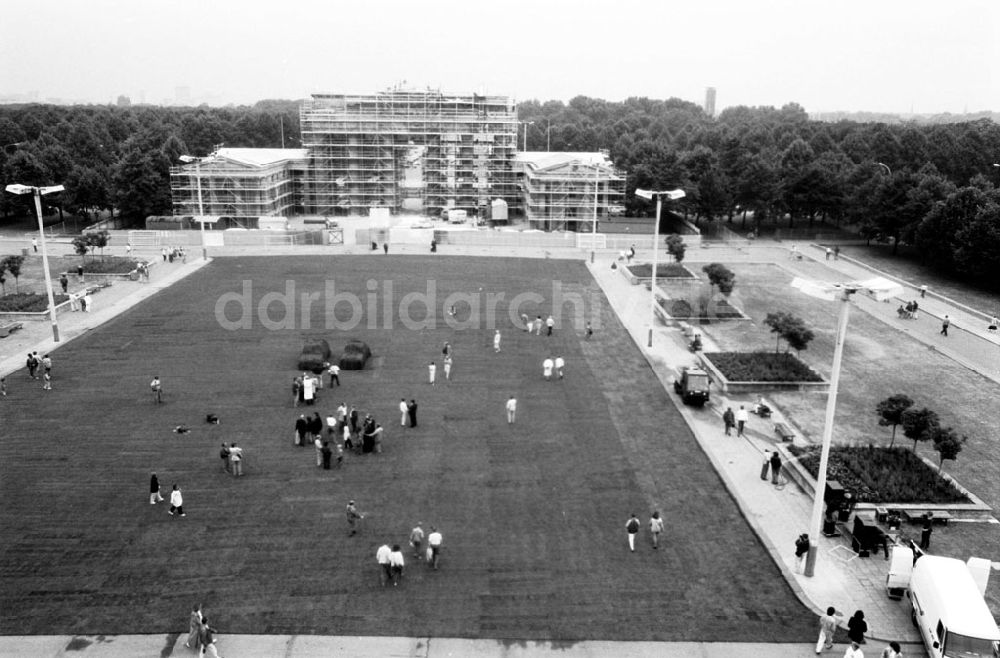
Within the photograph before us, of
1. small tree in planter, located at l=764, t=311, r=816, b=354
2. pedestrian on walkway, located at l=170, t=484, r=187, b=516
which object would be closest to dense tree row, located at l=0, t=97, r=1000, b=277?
small tree in planter, located at l=764, t=311, r=816, b=354

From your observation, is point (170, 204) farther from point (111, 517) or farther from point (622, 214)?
point (111, 517)

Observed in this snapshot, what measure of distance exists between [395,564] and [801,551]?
9.79 meters

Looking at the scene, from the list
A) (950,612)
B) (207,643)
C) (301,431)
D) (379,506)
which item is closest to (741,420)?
(950,612)

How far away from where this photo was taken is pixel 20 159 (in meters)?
69.1

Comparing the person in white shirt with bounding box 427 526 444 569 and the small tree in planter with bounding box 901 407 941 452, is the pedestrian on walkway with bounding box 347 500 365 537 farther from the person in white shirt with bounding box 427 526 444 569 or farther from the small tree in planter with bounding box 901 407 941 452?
the small tree in planter with bounding box 901 407 941 452

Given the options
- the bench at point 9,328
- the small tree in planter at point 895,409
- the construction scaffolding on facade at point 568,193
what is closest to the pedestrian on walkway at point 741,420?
the small tree in planter at point 895,409

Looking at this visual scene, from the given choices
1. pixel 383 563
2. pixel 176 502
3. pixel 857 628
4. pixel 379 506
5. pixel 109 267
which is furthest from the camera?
pixel 109 267

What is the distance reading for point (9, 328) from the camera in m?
36.9

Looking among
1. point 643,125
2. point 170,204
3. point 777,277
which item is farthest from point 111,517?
point 643,125

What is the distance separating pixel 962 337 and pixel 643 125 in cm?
9251

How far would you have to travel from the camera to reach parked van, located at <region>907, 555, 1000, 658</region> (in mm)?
14742

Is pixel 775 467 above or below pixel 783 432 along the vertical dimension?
above

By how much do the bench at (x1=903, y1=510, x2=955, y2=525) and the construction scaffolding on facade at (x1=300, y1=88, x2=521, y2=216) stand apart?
6005cm

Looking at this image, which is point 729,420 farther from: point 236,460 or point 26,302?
point 26,302
